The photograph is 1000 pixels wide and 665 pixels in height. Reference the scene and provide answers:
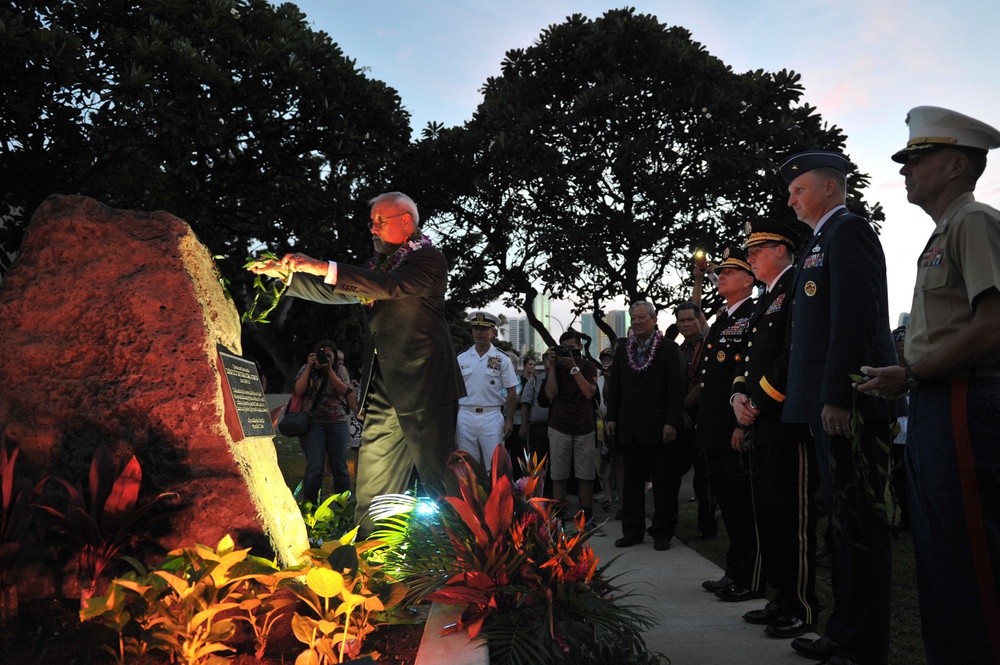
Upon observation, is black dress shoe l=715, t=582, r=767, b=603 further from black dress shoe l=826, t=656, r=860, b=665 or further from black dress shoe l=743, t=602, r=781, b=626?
black dress shoe l=826, t=656, r=860, b=665

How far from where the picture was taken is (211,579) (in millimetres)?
2705

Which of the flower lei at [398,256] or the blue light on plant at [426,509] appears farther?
the flower lei at [398,256]

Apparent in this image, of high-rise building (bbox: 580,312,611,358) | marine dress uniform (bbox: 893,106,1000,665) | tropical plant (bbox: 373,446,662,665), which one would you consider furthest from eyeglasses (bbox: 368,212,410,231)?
high-rise building (bbox: 580,312,611,358)

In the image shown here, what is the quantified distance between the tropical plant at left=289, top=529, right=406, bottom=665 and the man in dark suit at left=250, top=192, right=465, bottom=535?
3.67ft

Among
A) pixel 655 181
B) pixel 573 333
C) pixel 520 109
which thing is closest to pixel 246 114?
pixel 520 109

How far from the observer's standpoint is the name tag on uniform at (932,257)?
105 inches

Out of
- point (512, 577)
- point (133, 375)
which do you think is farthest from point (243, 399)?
point (512, 577)

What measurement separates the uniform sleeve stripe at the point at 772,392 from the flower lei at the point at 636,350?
2.85 metres

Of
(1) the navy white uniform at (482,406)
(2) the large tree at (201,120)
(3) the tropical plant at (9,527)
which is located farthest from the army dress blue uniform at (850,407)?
(2) the large tree at (201,120)

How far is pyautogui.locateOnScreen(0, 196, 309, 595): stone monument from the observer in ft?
10.7

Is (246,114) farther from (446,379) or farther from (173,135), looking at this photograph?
(446,379)

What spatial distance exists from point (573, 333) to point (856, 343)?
5521 mm

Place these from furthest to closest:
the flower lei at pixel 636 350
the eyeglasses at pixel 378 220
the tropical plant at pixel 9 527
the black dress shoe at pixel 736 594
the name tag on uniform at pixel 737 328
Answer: the flower lei at pixel 636 350 < the name tag on uniform at pixel 737 328 < the black dress shoe at pixel 736 594 < the eyeglasses at pixel 378 220 < the tropical plant at pixel 9 527

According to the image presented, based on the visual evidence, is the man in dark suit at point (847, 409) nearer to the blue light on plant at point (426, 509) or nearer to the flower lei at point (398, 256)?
the blue light on plant at point (426, 509)
